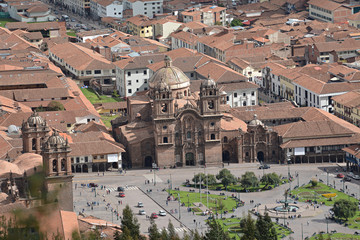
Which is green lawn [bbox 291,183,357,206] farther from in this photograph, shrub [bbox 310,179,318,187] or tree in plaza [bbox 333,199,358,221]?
tree in plaza [bbox 333,199,358,221]

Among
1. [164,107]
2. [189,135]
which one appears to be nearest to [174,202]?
[189,135]

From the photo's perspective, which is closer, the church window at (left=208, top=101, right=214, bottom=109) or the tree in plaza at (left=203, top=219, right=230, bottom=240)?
the tree in plaza at (left=203, top=219, right=230, bottom=240)

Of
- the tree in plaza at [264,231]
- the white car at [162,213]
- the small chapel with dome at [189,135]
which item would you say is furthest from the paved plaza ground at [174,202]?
the tree in plaza at [264,231]

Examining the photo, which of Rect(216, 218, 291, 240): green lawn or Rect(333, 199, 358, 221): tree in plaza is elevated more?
Rect(333, 199, 358, 221): tree in plaza

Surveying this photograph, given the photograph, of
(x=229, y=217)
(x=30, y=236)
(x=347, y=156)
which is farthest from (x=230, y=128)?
(x=30, y=236)

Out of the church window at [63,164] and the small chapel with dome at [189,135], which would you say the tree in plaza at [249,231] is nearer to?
the church window at [63,164]

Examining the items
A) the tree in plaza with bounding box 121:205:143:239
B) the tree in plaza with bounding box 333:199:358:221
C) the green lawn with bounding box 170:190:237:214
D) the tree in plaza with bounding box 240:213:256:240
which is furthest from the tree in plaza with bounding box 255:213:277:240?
the green lawn with bounding box 170:190:237:214
